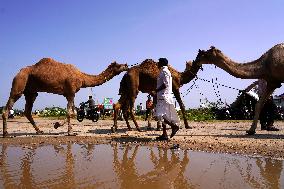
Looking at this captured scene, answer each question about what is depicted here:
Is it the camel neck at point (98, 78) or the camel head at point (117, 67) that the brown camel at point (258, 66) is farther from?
the camel neck at point (98, 78)

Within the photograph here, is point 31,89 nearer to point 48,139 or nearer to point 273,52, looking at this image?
point 48,139

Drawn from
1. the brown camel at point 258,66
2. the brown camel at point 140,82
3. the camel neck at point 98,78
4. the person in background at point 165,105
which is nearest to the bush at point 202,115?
the brown camel at point 140,82

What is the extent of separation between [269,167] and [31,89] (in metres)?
8.29

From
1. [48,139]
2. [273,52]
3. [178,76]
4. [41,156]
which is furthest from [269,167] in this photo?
[178,76]

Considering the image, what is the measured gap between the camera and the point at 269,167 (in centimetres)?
519

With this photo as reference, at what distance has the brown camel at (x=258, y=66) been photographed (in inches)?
384

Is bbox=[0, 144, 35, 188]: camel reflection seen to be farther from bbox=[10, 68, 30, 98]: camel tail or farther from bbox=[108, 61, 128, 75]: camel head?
bbox=[108, 61, 128, 75]: camel head

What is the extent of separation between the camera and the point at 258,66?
10219 millimetres

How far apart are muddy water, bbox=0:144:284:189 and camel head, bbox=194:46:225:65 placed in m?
4.48

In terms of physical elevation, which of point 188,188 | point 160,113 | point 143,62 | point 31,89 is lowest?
point 188,188

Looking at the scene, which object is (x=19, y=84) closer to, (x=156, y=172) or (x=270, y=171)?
(x=156, y=172)

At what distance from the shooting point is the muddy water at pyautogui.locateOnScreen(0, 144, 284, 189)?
4172 millimetres

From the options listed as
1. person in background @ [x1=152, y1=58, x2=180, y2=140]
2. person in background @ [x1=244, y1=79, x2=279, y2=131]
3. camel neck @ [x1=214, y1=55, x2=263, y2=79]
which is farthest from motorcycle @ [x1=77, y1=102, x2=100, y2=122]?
person in background @ [x1=152, y1=58, x2=180, y2=140]

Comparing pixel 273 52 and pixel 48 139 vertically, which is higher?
pixel 273 52
